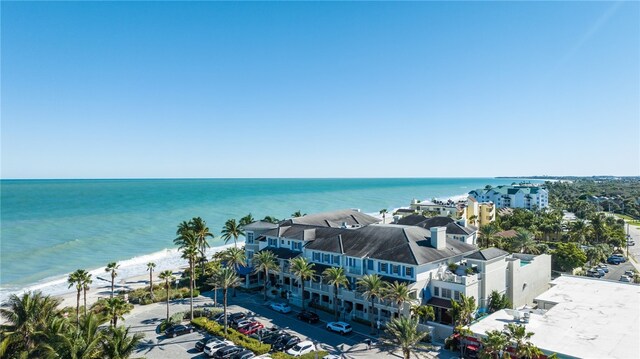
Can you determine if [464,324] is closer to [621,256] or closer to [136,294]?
[136,294]

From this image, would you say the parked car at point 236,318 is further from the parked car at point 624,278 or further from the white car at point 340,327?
the parked car at point 624,278

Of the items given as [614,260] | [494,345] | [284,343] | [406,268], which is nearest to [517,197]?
[614,260]

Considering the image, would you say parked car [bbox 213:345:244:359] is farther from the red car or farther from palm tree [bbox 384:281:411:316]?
palm tree [bbox 384:281:411:316]

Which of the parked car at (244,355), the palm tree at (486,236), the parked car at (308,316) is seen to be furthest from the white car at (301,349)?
the palm tree at (486,236)

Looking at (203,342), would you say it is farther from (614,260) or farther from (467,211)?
(467,211)

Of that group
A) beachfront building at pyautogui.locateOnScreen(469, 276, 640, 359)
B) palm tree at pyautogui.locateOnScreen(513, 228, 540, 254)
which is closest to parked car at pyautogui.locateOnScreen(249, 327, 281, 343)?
beachfront building at pyautogui.locateOnScreen(469, 276, 640, 359)

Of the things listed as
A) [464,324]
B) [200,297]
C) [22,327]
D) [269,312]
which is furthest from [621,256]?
[22,327]
